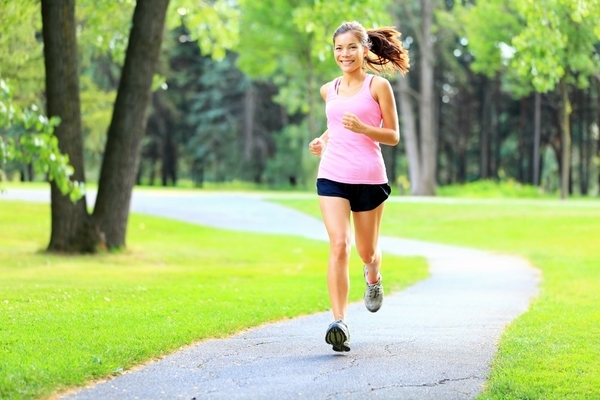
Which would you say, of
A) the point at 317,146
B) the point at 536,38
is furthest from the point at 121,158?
the point at 317,146

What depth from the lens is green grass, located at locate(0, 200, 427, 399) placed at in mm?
6531

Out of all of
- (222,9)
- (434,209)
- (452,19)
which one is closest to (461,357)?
(222,9)

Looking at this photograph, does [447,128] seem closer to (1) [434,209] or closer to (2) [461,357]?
(1) [434,209]

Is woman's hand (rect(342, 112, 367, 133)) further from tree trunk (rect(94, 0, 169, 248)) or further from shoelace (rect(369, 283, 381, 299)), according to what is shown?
tree trunk (rect(94, 0, 169, 248))

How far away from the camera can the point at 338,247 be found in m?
7.30

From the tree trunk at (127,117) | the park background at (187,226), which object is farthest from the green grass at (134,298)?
the tree trunk at (127,117)

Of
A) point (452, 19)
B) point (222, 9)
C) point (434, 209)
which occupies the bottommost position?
point (434, 209)

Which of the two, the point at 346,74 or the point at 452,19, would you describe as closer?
the point at 346,74

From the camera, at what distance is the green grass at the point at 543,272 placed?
6.25m

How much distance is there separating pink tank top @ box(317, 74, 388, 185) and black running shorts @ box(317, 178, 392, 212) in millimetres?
46

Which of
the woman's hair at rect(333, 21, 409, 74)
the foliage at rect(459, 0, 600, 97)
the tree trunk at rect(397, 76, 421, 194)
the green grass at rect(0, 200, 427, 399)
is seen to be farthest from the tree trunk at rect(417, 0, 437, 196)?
the woman's hair at rect(333, 21, 409, 74)

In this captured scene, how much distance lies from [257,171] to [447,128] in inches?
526

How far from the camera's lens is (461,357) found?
7184mm

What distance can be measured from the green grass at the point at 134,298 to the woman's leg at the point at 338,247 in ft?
4.09
